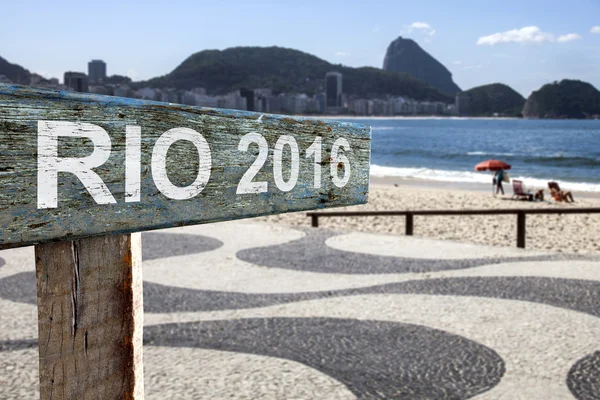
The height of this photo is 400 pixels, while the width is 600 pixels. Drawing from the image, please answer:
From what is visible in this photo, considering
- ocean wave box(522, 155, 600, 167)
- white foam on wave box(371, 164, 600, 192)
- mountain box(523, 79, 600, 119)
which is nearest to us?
white foam on wave box(371, 164, 600, 192)

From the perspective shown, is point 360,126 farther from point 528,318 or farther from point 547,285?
point 547,285

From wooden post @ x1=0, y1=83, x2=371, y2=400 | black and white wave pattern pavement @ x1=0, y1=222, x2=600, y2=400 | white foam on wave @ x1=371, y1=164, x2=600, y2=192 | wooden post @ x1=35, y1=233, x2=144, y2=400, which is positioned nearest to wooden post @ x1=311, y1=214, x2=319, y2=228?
black and white wave pattern pavement @ x1=0, y1=222, x2=600, y2=400

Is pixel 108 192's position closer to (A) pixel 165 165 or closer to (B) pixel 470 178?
(A) pixel 165 165

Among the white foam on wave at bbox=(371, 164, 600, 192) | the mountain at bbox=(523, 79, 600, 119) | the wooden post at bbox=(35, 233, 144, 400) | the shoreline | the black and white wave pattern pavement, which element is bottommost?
the black and white wave pattern pavement

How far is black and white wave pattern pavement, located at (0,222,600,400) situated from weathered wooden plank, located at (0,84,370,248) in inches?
95.5

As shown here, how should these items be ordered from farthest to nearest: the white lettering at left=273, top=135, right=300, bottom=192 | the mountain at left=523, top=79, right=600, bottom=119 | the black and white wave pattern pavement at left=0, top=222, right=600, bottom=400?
the mountain at left=523, top=79, right=600, bottom=119, the black and white wave pattern pavement at left=0, top=222, right=600, bottom=400, the white lettering at left=273, top=135, right=300, bottom=192

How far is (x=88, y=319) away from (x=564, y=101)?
166 m

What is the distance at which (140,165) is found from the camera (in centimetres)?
124

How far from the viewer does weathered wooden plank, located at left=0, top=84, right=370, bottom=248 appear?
1.10 meters

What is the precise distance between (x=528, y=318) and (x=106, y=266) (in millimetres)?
4690

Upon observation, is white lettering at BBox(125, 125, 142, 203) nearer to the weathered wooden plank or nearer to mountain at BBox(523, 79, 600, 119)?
the weathered wooden plank

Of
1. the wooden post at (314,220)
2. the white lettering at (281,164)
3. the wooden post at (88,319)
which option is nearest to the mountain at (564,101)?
the wooden post at (314,220)

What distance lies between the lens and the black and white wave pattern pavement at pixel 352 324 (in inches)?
152

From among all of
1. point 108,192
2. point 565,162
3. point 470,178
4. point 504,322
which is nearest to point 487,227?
point 504,322
